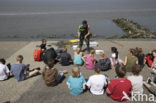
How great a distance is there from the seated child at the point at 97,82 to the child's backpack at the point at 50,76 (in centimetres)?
134

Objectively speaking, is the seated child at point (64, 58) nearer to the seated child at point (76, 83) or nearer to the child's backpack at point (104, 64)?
the child's backpack at point (104, 64)

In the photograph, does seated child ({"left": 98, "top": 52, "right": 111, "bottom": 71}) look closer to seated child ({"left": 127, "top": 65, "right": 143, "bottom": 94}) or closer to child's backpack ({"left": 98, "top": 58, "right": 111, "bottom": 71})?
child's backpack ({"left": 98, "top": 58, "right": 111, "bottom": 71})

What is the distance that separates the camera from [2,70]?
646cm

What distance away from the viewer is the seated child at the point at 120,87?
496cm

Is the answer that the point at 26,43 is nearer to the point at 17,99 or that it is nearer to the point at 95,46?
the point at 95,46

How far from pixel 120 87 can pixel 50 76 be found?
2.51 m

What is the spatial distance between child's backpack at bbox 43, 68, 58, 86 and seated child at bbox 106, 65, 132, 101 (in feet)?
6.74

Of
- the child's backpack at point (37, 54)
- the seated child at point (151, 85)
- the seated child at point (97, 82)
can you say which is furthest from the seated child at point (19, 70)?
the seated child at point (151, 85)

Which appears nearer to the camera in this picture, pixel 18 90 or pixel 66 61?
pixel 18 90

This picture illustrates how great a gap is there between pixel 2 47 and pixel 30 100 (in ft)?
24.6

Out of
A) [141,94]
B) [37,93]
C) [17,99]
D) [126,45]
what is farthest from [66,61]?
[126,45]

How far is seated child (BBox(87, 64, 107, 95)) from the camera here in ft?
17.6

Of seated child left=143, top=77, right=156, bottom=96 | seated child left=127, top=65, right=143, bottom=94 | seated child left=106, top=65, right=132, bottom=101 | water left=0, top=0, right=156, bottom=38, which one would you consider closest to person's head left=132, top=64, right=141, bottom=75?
seated child left=127, top=65, right=143, bottom=94

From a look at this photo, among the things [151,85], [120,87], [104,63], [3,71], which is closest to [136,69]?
[120,87]
